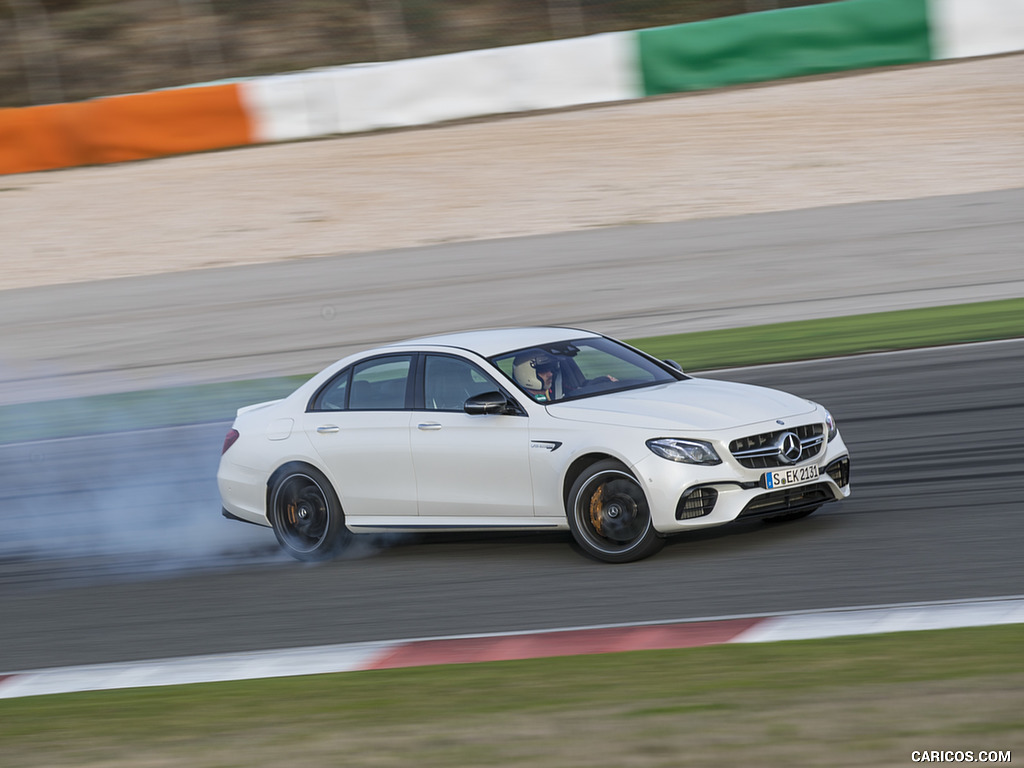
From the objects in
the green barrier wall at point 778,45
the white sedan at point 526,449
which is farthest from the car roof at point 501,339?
the green barrier wall at point 778,45

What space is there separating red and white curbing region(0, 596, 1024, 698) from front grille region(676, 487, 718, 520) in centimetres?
105

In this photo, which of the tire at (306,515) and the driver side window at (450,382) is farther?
the tire at (306,515)

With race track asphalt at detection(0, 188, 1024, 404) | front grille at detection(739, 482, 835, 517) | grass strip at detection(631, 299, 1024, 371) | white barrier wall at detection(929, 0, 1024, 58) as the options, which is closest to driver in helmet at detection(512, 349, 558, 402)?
front grille at detection(739, 482, 835, 517)

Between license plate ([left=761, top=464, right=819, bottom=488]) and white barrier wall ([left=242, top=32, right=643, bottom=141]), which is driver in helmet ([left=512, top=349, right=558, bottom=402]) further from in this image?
white barrier wall ([left=242, top=32, right=643, bottom=141])

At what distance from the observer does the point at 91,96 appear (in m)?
34.4

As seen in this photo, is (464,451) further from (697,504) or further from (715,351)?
(715,351)

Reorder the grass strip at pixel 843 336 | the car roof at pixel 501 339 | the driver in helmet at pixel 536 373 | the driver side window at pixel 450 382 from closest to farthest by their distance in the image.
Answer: the driver in helmet at pixel 536 373 < the driver side window at pixel 450 382 < the car roof at pixel 501 339 < the grass strip at pixel 843 336

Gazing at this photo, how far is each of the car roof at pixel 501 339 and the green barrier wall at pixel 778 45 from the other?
61.3 feet

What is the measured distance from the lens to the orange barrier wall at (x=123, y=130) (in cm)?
2750

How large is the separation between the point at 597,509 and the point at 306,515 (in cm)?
228

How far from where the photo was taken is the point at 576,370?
884 cm

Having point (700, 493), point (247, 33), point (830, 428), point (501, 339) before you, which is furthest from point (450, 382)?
point (247, 33)

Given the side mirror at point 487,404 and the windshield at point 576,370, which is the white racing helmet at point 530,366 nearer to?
the windshield at point 576,370

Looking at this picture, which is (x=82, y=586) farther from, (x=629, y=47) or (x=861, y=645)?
(x=629, y=47)
